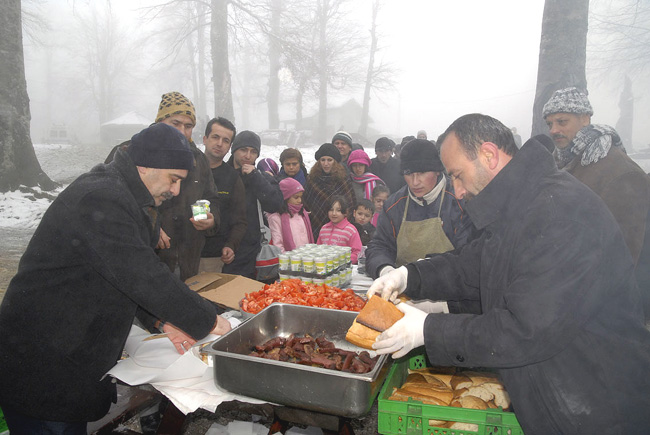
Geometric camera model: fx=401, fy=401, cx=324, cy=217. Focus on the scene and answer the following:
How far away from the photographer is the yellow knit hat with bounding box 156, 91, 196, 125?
Answer: 12.4 feet

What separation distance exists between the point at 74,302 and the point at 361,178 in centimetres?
498

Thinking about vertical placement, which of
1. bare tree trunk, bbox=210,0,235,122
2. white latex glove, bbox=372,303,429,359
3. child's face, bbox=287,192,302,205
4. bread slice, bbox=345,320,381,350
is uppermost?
bare tree trunk, bbox=210,0,235,122

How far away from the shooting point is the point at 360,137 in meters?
28.1

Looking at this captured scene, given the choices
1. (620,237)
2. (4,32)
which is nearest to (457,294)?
(620,237)

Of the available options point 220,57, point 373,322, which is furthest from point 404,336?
point 220,57

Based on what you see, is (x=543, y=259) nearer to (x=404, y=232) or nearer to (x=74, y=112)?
(x=404, y=232)

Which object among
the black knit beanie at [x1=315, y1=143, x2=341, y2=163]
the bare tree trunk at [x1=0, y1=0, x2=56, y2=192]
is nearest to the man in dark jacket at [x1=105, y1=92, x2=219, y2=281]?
the black knit beanie at [x1=315, y1=143, x2=341, y2=163]

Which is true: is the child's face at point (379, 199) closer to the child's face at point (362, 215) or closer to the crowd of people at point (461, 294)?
the child's face at point (362, 215)

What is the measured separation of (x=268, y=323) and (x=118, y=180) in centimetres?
121

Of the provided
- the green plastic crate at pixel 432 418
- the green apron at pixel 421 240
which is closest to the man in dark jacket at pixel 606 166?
the green apron at pixel 421 240

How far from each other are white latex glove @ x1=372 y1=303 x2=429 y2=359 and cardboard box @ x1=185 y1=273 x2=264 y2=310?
1528 millimetres

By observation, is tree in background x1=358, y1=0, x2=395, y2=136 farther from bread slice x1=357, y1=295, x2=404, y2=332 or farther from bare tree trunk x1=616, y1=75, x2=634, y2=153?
bread slice x1=357, y1=295, x2=404, y2=332

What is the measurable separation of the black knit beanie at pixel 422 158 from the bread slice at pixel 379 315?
6.01 feet

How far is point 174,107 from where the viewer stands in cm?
381
